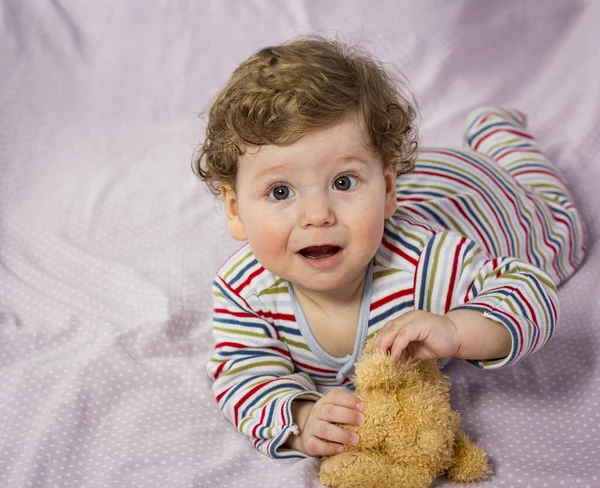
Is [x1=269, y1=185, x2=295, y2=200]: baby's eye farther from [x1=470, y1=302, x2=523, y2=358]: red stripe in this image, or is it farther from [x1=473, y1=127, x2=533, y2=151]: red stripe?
[x1=473, y1=127, x2=533, y2=151]: red stripe

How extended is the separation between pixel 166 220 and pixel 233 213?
0.59 meters

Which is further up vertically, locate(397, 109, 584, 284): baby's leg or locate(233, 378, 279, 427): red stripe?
locate(397, 109, 584, 284): baby's leg

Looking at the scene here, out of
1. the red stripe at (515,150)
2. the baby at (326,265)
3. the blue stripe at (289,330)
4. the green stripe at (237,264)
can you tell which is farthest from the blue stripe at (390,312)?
the red stripe at (515,150)

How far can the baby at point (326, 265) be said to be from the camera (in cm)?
103

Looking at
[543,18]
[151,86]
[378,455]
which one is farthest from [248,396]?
[543,18]

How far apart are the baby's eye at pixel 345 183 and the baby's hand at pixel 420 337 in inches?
6.7

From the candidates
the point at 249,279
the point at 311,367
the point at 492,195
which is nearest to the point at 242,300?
the point at 249,279

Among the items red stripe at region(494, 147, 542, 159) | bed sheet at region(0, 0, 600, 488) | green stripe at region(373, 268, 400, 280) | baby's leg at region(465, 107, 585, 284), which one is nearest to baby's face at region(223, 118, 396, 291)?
green stripe at region(373, 268, 400, 280)

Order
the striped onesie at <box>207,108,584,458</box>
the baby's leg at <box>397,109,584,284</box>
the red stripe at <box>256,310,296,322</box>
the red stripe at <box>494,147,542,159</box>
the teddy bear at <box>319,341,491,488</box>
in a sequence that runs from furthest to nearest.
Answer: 1. the red stripe at <box>494,147,542,159</box>
2. the baby's leg at <box>397,109,584,284</box>
3. the red stripe at <box>256,310,296,322</box>
4. the striped onesie at <box>207,108,584,458</box>
5. the teddy bear at <box>319,341,491,488</box>

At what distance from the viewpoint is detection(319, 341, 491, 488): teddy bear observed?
3.17 ft

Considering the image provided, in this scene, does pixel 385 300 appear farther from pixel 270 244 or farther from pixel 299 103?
pixel 299 103

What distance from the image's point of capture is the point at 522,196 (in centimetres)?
152

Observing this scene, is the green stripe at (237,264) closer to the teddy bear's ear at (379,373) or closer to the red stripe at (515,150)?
the teddy bear's ear at (379,373)

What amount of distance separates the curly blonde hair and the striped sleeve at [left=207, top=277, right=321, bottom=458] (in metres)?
0.19
